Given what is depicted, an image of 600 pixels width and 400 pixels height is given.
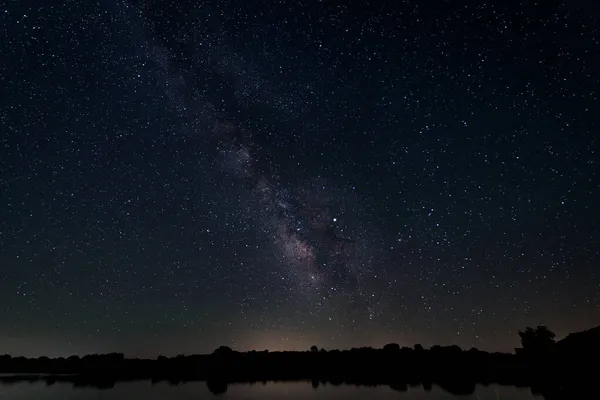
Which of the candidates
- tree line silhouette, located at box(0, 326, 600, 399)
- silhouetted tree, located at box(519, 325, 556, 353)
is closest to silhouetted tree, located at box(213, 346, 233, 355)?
tree line silhouette, located at box(0, 326, 600, 399)

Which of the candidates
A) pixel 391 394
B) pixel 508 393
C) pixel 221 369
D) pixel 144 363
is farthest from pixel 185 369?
pixel 508 393

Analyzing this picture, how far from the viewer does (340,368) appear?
71750 millimetres

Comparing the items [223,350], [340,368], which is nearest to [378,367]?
[340,368]

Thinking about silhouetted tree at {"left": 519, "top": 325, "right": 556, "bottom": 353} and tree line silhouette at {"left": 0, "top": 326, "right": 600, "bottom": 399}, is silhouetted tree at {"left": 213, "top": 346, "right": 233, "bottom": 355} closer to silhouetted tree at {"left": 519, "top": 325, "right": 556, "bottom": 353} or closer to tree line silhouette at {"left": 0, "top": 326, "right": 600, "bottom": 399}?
tree line silhouette at {"left": 0, "top": 326, "right": 600, "bottom": 399}

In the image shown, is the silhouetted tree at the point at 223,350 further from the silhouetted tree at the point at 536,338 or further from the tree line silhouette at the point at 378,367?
the silhouetted tree at the point at 536,338

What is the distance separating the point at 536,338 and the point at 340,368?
36.3m

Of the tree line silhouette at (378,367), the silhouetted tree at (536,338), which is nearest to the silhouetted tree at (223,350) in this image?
the tree line silhouette at (378,367)

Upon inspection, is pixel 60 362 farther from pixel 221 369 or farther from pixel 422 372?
pixel 422 372

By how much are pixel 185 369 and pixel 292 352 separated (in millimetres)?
25878

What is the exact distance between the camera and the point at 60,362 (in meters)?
103

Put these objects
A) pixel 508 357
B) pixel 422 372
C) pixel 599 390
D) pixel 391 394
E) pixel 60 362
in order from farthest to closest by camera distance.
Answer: pixel 60 362, pixel 508 357, pixel 422 372, pixel 391 394, pixel 599 390

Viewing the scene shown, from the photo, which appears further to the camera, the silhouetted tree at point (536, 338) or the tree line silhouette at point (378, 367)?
the silhouetted tree at point (536, 338)

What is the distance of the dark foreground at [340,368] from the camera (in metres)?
42.4

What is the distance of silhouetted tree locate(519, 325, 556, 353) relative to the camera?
58.2 meters
